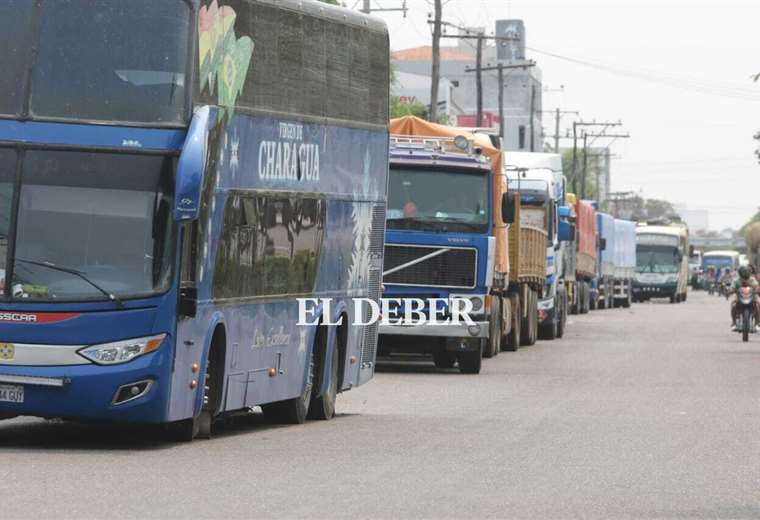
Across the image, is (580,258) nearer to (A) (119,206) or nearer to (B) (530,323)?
(B) (530,323)

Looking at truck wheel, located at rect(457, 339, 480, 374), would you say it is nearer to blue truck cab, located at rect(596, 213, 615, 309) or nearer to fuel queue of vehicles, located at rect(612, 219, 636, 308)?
blue truck cab, located at rect(596, 213, 615, 309)

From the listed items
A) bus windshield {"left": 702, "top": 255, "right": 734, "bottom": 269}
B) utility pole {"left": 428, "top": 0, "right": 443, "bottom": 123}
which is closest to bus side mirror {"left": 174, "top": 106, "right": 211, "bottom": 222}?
utility pole {"left": 428, "top": 0, "right": 443, "bottom": 123}

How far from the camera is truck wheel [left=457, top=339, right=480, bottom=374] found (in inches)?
1182

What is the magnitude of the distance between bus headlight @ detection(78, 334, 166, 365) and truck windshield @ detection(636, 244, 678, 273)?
8386 centimetres

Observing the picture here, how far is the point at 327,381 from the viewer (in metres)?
19.8

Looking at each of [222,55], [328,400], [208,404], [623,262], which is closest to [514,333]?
[328,400]

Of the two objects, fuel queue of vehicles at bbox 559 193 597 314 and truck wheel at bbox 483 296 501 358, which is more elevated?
fuel queue of vehicles at bbox 559 193 597 314

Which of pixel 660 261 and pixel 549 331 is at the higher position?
pixel 660 261

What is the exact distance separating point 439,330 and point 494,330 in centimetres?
489

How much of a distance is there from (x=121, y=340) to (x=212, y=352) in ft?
5.38

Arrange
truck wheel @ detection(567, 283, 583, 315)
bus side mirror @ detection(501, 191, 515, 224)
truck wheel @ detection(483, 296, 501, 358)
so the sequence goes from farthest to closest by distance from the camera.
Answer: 1. truck wheel @ detection(567, 283, 583, 315)
2. truck wheel @ detection(483, 296, 501, 358)
3. bus side mirror @ detection(501, 191, 515, 224)

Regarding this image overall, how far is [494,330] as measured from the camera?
3428cm

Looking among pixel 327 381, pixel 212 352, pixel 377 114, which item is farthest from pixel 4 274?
pixel 377 114

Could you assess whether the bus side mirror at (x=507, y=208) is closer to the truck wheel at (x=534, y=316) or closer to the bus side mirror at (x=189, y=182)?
the truck wheel at (x=534, y=316)
